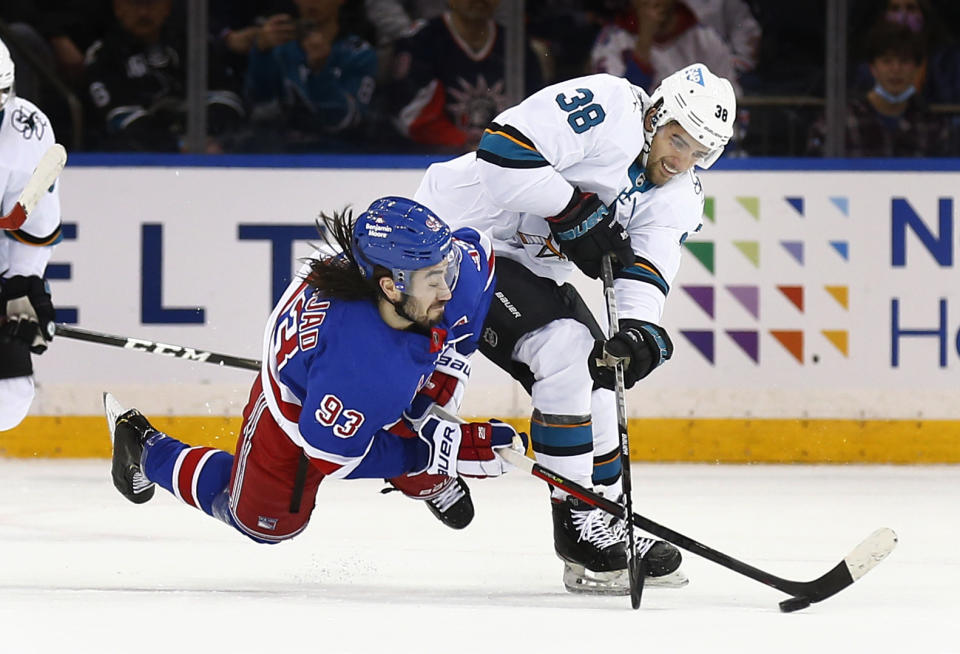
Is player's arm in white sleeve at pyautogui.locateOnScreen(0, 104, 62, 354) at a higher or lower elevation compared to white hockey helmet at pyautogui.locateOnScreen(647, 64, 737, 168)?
lower

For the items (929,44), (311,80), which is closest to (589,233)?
(311,80)

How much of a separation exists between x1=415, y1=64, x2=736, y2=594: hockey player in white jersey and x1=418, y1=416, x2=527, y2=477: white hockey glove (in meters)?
0.36

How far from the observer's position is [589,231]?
10.7ft

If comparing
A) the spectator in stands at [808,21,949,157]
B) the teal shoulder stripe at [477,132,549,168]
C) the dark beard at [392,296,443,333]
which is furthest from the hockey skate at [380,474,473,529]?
the spectator in stands at [808,21,949,157]

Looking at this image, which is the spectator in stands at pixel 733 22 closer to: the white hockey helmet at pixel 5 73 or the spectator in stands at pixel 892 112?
the spectator in stands at pixel 892 112

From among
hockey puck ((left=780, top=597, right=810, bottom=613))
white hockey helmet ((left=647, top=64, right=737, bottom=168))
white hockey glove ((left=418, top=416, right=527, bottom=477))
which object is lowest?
hockey puck ((left=780, top=597, right=810, bottom=613))

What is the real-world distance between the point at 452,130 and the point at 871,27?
5.11ft

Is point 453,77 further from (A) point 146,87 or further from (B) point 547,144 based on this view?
(B) point 547,144

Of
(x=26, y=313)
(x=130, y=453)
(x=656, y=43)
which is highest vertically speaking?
(x=656, y=43)

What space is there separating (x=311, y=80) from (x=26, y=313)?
1955 mm

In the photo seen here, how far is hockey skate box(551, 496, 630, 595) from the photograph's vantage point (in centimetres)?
328

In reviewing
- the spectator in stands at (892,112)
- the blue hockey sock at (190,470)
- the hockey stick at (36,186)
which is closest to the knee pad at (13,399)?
the hockey stick at (36,186)

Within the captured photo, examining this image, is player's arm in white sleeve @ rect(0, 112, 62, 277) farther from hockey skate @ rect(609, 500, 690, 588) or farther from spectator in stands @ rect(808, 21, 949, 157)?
spectator in stands @ rect(808, 21, 949, 157)

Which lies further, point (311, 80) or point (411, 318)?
point (311, 80)
